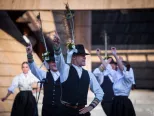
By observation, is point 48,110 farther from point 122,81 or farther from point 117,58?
point 122,81

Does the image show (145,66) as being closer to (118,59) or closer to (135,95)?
(135,95)

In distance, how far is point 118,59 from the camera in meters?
9.05

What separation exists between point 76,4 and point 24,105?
2.90 metres

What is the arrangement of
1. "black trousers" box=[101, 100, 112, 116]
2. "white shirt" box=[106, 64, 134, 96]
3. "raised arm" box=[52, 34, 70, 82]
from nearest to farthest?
"raised arm" box=[52, 34, 70, 82] → "white shirt" box=[106, 64, 134, 96] → "black trousers" box=[101, 100, 112, 116]

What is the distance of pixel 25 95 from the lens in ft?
37.3

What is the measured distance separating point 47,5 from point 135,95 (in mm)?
3927

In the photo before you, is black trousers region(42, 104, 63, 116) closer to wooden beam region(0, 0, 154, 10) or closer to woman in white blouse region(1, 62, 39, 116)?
woman in white blouse region(1, 62, 39, 116)

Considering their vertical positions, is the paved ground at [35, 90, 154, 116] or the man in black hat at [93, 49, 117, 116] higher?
the man in black hat at [93, 49, 117, 116]

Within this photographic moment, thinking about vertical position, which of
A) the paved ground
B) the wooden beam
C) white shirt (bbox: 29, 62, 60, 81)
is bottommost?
the paved ground

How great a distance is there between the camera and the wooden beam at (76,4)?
11.4m

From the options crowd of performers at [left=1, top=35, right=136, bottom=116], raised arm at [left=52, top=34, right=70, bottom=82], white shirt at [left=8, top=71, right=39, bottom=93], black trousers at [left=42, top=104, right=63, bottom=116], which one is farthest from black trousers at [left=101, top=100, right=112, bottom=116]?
raised arm at [left=52, top=34, right=70, bottom=82]

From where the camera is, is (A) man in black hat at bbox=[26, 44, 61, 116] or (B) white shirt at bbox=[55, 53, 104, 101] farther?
(A) man in black hat at bbox=[26, 44, 61, 116]

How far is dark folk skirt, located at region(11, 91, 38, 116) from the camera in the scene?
1137cm

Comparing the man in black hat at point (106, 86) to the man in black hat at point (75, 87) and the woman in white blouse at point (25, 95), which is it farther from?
the man in black hat at point (75, 87)
